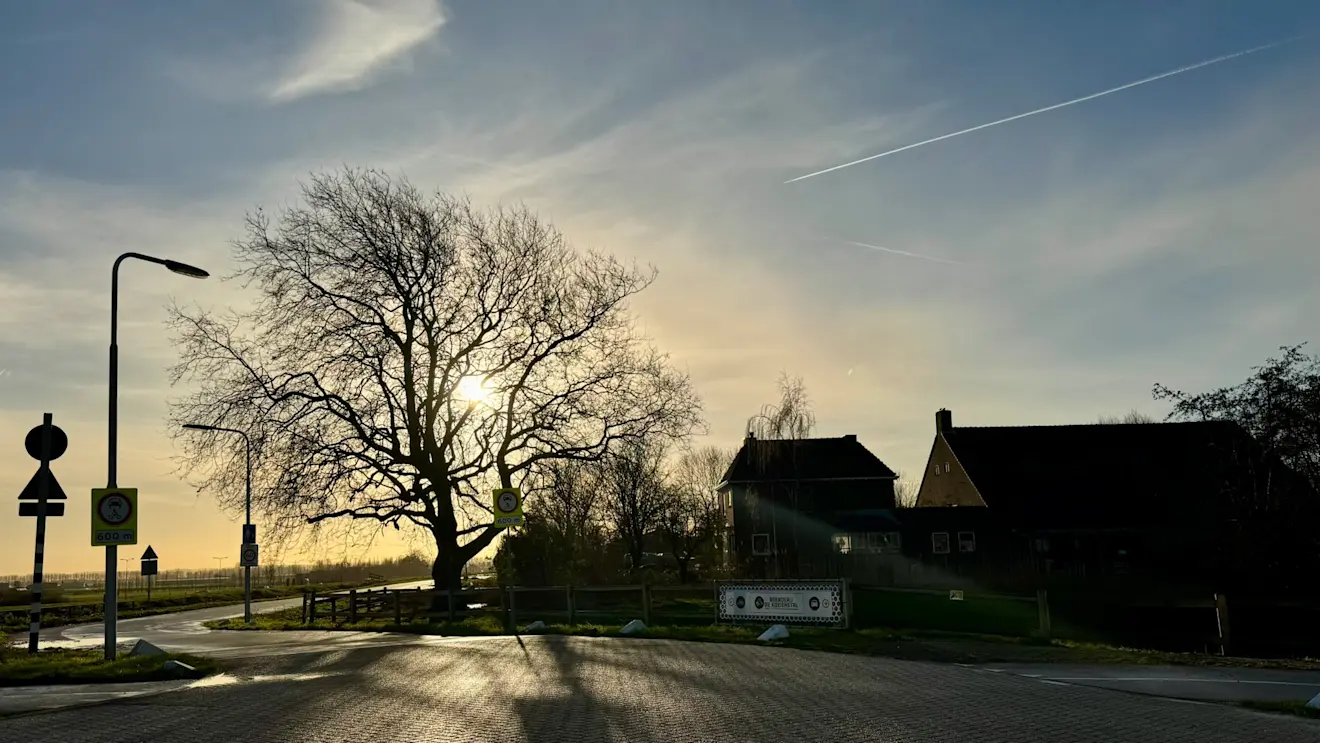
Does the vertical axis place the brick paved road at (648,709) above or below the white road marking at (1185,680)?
above

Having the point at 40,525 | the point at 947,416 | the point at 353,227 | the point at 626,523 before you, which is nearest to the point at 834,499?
the point at 947,416

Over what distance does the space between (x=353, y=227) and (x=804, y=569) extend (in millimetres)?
29067

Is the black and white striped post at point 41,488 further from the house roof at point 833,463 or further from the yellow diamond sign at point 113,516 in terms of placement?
the house roof at point 833,463

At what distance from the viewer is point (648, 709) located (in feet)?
36.2

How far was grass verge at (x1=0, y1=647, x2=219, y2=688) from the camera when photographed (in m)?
15.8

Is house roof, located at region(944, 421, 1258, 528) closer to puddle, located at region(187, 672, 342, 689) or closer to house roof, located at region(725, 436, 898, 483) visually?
house roof, located at region(725, 436, 898, 483)

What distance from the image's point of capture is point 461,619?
30.6 meters

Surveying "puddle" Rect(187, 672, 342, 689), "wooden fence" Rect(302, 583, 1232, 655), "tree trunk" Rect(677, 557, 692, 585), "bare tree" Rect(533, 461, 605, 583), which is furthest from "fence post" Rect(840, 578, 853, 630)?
"tree trunk" Rect(677, 557, 692, 585)

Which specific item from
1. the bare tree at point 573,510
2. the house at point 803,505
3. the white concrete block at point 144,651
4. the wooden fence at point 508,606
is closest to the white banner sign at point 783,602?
the wooden fence at point 508,606

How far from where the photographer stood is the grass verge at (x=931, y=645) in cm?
1739

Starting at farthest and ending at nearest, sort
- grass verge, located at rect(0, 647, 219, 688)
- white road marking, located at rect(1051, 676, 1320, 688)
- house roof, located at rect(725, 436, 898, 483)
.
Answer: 1. house roof, located at rect(725, 436, 898, 483)
2. grass verge, located at rect(0, 647, 219, 688)
3. white road marking, located at rect(1051, 676, 1320, 688)

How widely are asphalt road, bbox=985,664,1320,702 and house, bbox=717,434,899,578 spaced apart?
94.6 ft

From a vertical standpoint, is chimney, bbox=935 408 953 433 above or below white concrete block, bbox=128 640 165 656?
above

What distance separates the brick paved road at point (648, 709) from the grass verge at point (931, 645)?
2.58 m
